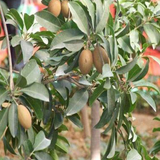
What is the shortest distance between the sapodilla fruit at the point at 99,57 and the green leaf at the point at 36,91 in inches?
5.0

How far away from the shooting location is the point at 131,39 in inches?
47.2

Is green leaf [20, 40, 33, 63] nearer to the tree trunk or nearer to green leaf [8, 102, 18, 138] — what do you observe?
green leaf [8, 102, 18, 138]

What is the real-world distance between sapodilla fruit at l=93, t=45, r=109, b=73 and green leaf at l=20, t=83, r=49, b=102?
0.42 feet

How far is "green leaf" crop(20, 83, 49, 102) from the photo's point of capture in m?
0.89

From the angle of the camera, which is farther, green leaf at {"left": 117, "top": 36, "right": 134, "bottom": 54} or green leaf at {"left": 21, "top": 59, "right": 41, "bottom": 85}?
green leaf at {"left": 117, "top": 36, "right": 134, "bottom": 54}

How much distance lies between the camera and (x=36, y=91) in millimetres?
903

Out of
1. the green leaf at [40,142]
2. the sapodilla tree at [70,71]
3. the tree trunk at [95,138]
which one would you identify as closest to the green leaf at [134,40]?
the sapodilla tree at [70,71]

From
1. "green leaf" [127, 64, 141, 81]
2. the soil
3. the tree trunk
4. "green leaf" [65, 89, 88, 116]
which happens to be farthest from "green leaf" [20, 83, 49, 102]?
the soil

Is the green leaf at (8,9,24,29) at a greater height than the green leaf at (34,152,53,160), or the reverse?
the green leaf at (8,9,24,29)

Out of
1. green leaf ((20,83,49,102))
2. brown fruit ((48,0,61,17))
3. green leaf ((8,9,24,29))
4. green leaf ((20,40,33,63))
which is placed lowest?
green leaf ((20,83,49,102))

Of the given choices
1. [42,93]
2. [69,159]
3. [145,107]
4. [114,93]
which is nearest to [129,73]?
[114,93]

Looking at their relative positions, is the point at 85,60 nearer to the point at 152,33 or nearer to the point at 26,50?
the point at 26,50

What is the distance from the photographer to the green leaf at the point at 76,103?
987 millimetres

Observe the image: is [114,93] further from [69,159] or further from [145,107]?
[145,107]
